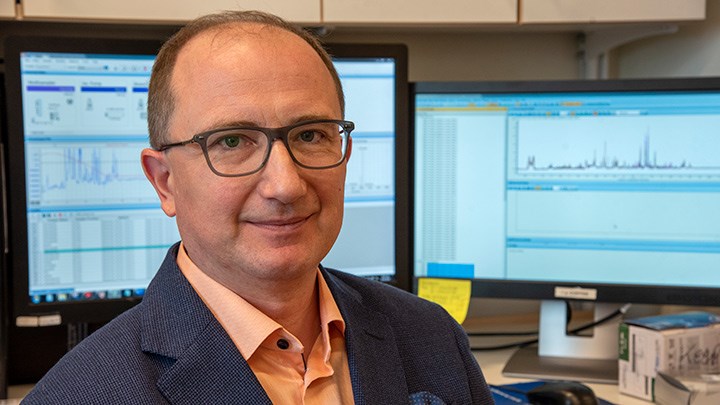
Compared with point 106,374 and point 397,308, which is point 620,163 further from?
point 106,374

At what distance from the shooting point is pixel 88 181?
1.22 meters

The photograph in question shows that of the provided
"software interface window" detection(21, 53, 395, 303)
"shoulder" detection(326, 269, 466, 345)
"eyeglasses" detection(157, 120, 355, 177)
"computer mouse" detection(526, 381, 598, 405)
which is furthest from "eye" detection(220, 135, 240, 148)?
"computer mouse" detection(526, 381, 598, 405)

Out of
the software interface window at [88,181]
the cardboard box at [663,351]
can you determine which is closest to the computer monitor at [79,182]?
the software interface window at [88,181]

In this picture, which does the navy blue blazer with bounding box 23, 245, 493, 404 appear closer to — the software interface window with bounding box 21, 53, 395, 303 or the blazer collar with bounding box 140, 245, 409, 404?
the blazer collar with bounding box 140, 245, 409, 404

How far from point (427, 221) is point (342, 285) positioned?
47cm

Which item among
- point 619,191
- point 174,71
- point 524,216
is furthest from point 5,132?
point 619,191

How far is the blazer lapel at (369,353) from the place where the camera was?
82cm

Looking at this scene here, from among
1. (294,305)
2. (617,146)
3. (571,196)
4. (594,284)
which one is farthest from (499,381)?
(294,305)

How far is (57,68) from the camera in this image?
119cm

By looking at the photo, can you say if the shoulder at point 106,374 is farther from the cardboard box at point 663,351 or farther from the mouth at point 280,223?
the cardboard box at point 663,351

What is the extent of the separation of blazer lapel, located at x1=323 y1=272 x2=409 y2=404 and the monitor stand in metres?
0.50

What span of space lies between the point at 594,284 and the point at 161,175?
2.80 ft

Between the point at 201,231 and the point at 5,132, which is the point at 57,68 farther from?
the point at 201,231

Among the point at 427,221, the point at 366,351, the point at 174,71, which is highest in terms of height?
the point at 174,71
